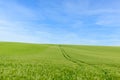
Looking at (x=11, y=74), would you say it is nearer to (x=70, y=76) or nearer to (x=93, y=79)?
(x=70, y=76)

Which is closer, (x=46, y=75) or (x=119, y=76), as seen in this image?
(x=46, y=75)

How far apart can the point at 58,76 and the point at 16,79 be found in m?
3.55

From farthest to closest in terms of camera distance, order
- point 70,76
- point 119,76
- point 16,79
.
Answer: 1. point 119,76
2. point 70,76
3. point 16,79

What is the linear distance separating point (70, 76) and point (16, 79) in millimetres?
4582

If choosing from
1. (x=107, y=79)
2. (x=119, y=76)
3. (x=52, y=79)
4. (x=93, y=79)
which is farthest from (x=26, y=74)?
(x=119, y=76)

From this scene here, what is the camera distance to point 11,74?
15.9 meters

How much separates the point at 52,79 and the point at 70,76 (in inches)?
82.2

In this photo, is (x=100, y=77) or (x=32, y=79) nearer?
(x=32, y=79)

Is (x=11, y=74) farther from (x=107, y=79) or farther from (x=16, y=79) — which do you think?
(x=107, y=79)

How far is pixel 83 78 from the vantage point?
16.5m

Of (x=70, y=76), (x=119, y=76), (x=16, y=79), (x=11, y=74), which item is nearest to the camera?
(x=16, y=79)

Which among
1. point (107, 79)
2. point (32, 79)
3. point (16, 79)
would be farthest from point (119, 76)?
point (16, 79)

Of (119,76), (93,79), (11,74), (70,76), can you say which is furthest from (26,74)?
(119,76)

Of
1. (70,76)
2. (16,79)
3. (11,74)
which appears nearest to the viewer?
(16,79)
